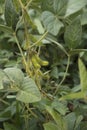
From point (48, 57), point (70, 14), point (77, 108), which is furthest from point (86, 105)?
point (48, 57)

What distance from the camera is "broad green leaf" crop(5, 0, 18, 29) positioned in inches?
33.0

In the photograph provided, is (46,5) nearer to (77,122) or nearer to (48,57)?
(77,122)

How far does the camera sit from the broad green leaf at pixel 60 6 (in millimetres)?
846

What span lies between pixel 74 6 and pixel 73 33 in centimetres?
10

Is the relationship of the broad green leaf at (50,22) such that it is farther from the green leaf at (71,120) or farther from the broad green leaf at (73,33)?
the green leaf at (71,120)

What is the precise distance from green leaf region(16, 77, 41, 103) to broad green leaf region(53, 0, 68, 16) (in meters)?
0.19

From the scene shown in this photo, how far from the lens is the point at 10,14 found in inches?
33.4

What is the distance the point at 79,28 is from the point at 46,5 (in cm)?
10

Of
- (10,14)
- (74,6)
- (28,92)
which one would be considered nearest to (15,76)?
(28,92)

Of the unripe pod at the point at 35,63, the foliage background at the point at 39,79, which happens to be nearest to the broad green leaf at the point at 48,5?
the foliage background at the point at 39,79

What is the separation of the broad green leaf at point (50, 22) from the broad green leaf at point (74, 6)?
7 cm

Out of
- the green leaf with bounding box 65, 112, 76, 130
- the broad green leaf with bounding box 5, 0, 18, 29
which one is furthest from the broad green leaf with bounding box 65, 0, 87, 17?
the green leaf with bounding box 65, 112, 76, 130

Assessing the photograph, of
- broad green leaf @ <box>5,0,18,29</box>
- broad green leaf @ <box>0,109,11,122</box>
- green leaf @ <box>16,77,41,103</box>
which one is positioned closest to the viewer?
green leaf @ <box>16,77,41,103</box>

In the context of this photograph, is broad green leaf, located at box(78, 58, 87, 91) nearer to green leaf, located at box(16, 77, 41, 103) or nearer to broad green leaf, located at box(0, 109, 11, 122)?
green leaf, located at box(16, 77, 41, 103)
